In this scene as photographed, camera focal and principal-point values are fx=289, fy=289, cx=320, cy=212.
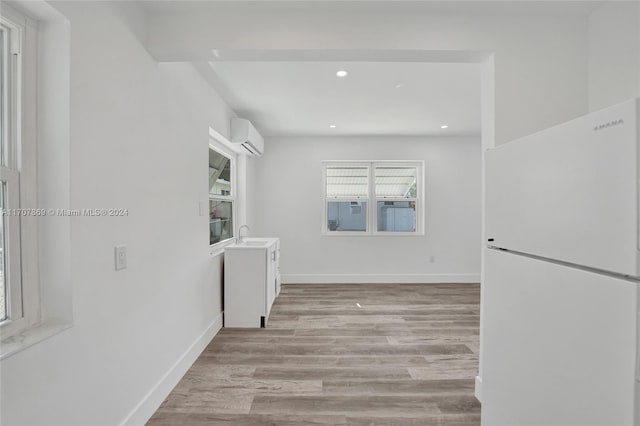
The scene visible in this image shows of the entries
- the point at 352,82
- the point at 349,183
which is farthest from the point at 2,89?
the point at 349,183

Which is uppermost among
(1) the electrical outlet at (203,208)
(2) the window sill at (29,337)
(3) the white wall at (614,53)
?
(3) the white wall at (614,53)

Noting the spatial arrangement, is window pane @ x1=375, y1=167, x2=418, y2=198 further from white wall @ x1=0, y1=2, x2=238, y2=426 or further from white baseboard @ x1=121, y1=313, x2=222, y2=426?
white baseboard @ x1=121, y1=313, x2=222, y2=426

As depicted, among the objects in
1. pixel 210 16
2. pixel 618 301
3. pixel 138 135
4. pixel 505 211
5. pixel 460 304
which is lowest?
pixel 460 304

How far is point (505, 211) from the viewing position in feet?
4.07

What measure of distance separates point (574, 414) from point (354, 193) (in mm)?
4515

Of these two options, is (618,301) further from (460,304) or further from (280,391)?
(460,304)

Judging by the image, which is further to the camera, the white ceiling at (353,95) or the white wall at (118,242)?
the white ceiling at (353,95)

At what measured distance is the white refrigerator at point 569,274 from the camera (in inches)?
29.8

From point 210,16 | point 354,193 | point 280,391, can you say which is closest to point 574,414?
point 280,391

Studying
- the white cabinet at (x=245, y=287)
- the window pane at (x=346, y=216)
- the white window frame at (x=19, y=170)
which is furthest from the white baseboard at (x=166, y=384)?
the window pane at (x=346, y=216)

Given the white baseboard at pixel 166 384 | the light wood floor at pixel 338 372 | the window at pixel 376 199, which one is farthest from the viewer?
the window at pixel 376 199

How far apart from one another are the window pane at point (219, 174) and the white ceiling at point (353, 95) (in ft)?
2.17

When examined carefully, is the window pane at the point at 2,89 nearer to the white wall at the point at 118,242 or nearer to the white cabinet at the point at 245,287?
the white wall at the point at 118,242

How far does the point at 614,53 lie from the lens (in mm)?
1688
